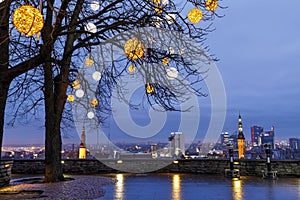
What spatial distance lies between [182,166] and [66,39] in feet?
23.2

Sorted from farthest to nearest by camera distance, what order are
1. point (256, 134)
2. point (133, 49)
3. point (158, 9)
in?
point (256, 134), point (158, 9), point (133, 49)

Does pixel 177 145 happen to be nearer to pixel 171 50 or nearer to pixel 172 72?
pixel 171 50

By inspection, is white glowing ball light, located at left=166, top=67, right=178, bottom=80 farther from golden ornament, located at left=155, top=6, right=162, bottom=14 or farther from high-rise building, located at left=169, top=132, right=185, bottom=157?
high-rise building, located at left=169, top=132, right=185, bottom=157

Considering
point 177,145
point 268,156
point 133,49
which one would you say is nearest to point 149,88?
point 133,49

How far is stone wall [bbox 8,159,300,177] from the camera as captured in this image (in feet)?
37.0

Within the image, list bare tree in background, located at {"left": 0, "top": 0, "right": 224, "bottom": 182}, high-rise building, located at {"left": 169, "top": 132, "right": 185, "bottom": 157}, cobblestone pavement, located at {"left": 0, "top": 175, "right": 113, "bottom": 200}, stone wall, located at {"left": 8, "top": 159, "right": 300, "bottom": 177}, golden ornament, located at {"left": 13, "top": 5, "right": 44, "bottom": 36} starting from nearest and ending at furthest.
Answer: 1. golden ornament, located at {"left": 13, "top": 5, "right": 44, "bottom": 36}
2. bare tree in background, located at {"left": 0, "top": 0, "right": 224, "bottom": 182}
3. cobblestone pavement, located at {"left": 0, "top": 175, "right": 113, "bottom": 200}
4. stone wall, located at {"left": 8, "top": 159, "right": 300, "bottom": 177}
5. high-rise building, located at {"left": 169, "top": 132, "right": 185, "bottom": 157}

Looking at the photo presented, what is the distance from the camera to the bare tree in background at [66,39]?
5480mm

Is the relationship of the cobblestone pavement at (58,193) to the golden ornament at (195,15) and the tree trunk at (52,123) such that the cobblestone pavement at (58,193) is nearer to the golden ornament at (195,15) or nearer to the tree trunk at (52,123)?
the tree trunk at (52,123)

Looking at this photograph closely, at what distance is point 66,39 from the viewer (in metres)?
10.2

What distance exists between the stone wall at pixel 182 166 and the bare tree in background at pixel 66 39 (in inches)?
166

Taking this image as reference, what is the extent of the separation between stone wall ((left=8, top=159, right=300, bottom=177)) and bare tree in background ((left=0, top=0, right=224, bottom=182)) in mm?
4224

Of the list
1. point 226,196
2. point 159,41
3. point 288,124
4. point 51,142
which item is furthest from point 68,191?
point 288,124

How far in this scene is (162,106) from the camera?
7.29 m

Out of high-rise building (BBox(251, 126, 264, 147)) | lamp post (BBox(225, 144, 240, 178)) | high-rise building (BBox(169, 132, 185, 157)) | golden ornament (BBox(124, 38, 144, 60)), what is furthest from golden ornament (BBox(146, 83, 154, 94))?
high-rise building (BBox(251, 126, 264, 147))
